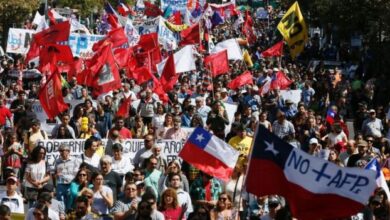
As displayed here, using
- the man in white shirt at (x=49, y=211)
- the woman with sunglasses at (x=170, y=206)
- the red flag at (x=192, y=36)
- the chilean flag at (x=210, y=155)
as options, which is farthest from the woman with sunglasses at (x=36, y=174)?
the red flag at (x=192, y=36)

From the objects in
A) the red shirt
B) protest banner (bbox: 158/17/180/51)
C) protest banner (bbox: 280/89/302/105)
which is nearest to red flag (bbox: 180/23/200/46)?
protest banner (bbox: 158/17/180/51)

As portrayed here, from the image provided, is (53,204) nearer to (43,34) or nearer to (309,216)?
(309,216)

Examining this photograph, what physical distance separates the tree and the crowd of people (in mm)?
18149

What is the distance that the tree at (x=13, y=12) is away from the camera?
4438 centimetres

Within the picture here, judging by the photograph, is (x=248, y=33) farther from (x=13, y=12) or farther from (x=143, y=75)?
(x=143, y=75)

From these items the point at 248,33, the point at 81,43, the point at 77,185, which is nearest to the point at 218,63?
the point at 81,43

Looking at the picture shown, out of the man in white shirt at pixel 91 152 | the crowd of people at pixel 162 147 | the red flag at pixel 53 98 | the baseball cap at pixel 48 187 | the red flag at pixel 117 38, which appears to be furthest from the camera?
the red flag at pixel 117 38

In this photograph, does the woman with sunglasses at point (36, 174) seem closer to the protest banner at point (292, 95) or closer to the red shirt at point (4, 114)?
the red shirt at point (4, 114)

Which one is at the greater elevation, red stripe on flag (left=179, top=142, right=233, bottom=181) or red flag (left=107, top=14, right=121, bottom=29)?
red flag (left=107, top=14, right=121, bottom=29)

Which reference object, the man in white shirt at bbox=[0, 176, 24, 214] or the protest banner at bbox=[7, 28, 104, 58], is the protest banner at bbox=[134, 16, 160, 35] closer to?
the protest banner at bbox=[7, 28, 104, 58]

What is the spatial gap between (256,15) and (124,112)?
5892cm

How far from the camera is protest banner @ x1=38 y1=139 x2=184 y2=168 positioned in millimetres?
15836

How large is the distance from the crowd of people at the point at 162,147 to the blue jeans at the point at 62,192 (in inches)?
0.8

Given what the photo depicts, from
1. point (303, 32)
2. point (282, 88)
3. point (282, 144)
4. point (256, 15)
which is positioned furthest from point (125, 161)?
point (256, 15)
